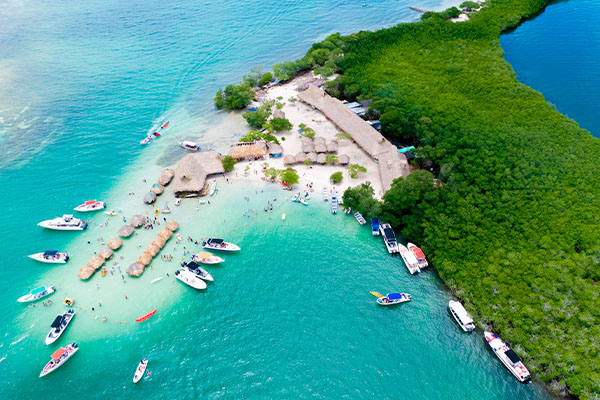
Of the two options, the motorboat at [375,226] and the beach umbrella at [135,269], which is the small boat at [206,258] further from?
the motorboat at [375,226]

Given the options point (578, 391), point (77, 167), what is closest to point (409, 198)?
point (578, 391)

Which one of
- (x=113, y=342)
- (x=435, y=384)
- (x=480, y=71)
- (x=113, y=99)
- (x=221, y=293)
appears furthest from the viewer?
(x=113, y=99)

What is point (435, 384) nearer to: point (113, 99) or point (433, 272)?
point (433, 272)

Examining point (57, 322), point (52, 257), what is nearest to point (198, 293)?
point (57, 322)

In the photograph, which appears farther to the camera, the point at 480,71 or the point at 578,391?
the point at 480,71

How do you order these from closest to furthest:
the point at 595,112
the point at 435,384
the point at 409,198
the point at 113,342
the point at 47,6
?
1. the point at 435,384
2. the point at 113,342
3. the point at 409,198
4. the point at 595,112
5. the point at 47,6

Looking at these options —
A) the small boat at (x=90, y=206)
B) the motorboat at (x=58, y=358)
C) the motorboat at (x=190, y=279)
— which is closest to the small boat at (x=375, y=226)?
the motorboat at (x=190, y=279)

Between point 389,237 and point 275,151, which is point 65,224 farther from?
point 389,237
